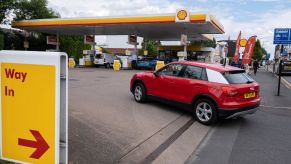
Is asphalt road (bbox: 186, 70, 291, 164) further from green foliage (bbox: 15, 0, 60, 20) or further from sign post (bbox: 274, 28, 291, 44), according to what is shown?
green foliage (bbox: 15, 0, 60, 20)

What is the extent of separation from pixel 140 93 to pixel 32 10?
33370mm

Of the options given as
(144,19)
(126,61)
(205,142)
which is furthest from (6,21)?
(205,142)

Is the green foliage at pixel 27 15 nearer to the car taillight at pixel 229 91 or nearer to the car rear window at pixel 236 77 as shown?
the car rear window at pixel 236 77

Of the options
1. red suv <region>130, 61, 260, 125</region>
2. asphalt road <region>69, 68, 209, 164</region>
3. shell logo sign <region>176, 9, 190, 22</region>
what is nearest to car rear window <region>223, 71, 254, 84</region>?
red suv <region>130, 61, 260, 125</region>

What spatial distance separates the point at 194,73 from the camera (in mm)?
8023

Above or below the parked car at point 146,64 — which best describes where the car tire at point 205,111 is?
below

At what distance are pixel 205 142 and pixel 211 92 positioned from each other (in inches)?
64.8

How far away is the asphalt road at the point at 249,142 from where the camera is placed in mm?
5125

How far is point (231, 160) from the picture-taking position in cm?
503

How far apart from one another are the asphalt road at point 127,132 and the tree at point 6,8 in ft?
98.1

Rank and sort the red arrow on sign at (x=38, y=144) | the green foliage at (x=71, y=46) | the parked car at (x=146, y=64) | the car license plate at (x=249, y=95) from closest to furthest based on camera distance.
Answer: the red arrow on sign at (x=38, y=144) → the car license plate at (x=249, y=95) → the parked car at (x=146, y=64) → the green foliage at (x=71, y=46)

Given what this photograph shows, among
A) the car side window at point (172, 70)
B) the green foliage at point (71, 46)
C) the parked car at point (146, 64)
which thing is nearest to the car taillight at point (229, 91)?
the car side window at point (172, 70)

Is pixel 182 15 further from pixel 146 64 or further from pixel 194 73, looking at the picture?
pixel 194 73

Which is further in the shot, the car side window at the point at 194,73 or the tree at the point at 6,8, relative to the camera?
the tree at the point at 6,8
